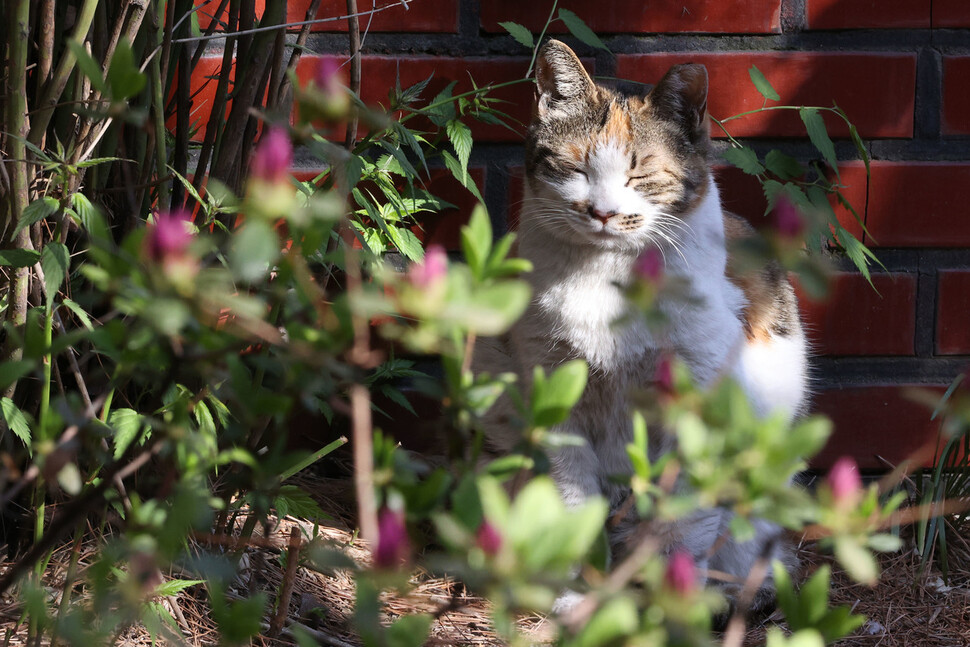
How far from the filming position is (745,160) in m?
1.26

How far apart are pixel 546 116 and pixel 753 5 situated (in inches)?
15.7

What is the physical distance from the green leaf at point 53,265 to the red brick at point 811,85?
95 cm

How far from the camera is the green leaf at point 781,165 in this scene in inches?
52.1

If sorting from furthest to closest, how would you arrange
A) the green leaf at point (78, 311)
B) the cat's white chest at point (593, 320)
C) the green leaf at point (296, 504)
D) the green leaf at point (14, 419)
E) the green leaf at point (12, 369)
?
the cat's white chest at point (593, 320)
the green leaf at point (296, 504)
the green leaf at point (14, 419)
the green leaf at point (78, 311)
the green leaf at point (12, 369)

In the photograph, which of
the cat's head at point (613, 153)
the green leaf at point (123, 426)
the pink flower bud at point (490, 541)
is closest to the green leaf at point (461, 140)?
the cat's head at point (613, 153)

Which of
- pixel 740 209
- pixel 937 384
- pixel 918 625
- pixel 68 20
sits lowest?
pixel 918 625

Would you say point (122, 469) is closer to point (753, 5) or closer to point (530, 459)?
point (530, 459)

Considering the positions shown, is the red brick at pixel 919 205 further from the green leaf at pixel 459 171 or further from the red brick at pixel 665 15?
the green leaf at pixel 459 171

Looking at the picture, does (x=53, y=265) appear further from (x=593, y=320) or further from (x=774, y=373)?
(x=774, y=373)

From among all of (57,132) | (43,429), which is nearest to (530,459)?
(43,429)

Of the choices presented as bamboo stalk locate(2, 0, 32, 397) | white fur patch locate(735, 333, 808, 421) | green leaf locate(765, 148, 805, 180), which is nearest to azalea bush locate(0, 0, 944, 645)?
bamboo stalk locate(2, 0, 32, 397)

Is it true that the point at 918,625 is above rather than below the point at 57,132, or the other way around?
below

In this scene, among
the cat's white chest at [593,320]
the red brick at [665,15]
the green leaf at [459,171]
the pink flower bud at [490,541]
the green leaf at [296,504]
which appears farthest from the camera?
the red brick at [665,15]

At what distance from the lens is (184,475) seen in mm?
506
